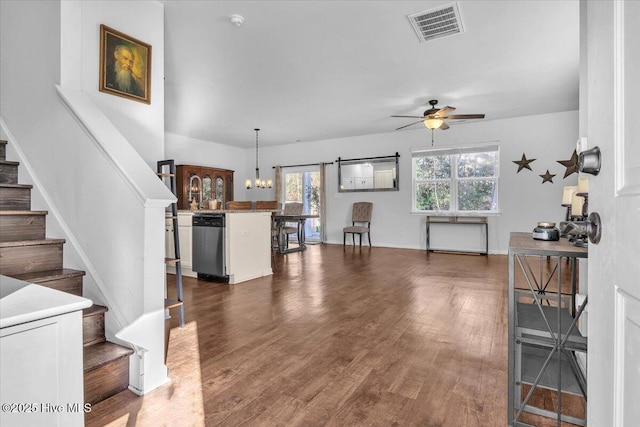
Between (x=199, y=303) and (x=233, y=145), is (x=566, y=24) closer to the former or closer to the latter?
(x=199, y=303)

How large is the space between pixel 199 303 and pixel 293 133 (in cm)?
538

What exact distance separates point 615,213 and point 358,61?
375 cm

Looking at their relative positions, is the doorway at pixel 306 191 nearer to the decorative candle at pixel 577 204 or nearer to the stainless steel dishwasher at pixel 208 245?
the stainless steel dishwasher at pixel 208 245

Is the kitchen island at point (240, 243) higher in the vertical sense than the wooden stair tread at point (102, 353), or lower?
higher

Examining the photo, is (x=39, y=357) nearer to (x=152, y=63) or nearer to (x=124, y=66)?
(x=124, y=66)

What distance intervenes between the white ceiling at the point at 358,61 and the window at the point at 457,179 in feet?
2.91

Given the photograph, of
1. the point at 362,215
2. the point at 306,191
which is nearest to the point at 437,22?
the point at 362,215

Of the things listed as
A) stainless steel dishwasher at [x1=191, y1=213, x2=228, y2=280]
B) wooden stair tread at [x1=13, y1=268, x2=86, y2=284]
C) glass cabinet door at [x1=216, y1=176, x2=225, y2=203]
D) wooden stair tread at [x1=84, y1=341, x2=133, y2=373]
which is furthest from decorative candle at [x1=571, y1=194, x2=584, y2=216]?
glass cabinet door at [x1=216, y1=176, x2=225, y2=203]

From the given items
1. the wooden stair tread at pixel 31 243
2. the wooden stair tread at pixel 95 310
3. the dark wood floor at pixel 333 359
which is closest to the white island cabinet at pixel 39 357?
the dark wood floor at pixel 333 359

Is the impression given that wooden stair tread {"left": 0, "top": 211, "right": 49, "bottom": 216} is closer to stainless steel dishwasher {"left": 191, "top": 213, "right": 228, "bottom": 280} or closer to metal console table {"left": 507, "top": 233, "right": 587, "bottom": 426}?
stainless steel dishwasher {"left": 191, "top": 213, "right": 228, "bottom": 280}

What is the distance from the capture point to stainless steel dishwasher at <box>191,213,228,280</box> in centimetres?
424

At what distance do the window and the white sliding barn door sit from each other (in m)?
6.60

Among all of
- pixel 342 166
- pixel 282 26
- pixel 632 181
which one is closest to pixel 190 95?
pixel 282 26

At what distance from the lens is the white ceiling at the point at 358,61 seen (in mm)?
2963
